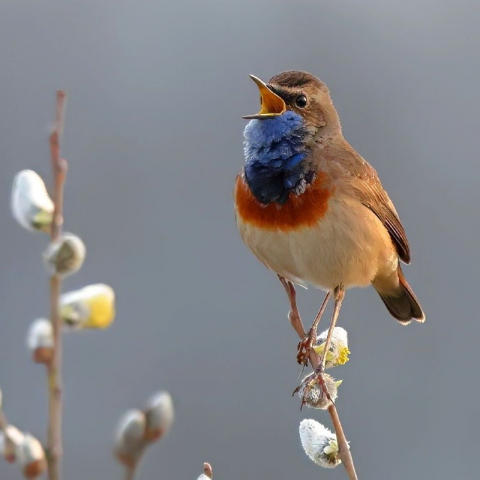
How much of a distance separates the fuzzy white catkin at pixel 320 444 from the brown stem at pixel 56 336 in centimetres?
84

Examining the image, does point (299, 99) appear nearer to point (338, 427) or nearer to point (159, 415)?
point (338, 427)

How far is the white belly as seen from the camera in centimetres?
261

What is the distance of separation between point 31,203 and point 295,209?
1656 millimetres

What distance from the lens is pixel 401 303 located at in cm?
338

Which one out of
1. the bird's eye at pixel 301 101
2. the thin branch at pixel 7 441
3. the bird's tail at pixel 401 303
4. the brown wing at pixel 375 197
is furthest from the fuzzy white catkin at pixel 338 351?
the bird's tail at pixel 401 303

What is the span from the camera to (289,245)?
2.61m

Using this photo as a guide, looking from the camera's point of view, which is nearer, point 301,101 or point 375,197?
point 301,101

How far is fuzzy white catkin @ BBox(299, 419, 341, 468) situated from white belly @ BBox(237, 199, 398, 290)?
1.02 m

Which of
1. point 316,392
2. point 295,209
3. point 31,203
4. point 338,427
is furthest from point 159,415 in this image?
point 295,209

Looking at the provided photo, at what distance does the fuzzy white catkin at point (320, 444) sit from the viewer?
161cm

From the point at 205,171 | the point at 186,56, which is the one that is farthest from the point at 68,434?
the point at 186,56

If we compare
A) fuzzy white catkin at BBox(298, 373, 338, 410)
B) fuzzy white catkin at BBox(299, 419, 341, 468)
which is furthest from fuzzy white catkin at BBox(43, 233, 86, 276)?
fuzzy white catkin at BBox(298, 373, 338, 410)

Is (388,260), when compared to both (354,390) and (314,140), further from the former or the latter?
(354,390)

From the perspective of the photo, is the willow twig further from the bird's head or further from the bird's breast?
the bird's head
